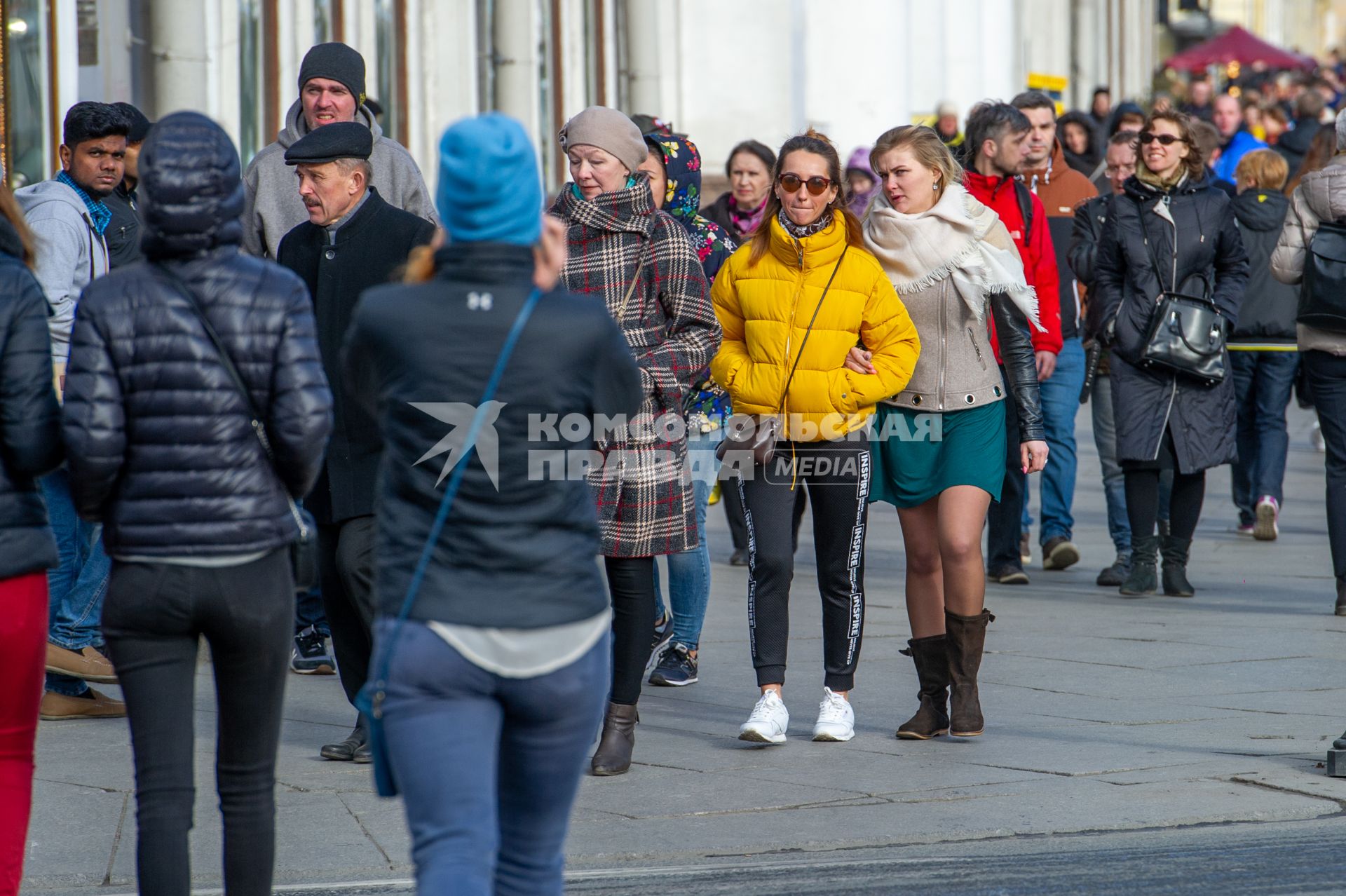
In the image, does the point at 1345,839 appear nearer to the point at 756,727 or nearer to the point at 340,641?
the point at 756,727

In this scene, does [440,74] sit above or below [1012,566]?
above

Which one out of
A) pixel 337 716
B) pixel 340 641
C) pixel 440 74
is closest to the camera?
pixel 340 641

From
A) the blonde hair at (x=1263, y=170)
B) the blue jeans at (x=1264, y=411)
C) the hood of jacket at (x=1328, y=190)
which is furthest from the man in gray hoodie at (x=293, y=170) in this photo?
the blonde hair at (x=1263, y=170)

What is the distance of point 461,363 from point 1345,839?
3.02 metres

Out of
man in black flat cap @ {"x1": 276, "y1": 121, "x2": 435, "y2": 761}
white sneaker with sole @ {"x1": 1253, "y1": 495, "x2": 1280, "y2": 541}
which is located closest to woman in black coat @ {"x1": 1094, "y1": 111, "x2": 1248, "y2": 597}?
white sneaker with sole @ {"x1": 1253, "y1": 495, "x2": 1280, "y2": 541}

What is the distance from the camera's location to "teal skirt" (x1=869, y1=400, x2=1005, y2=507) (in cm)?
629

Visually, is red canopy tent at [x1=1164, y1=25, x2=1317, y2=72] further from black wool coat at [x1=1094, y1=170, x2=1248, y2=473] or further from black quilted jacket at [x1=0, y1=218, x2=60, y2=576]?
black quilted jacket at [x1=0, y1=218, x2=60, y2=576]

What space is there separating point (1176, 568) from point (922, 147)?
3.77 meters

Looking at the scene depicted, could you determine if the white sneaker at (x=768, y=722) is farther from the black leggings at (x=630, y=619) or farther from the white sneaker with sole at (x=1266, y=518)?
the white sneaker with sole at (x=1266, y=518)

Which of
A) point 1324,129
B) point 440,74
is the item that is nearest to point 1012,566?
point 1324,129

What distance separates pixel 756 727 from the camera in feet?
20.7

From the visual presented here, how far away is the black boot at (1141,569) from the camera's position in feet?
30.9

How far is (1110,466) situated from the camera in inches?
408

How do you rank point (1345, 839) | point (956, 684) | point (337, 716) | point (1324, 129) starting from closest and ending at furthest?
point (1345, 839) < point (956, 684) < point (337, 716) < point (1324, 129)
